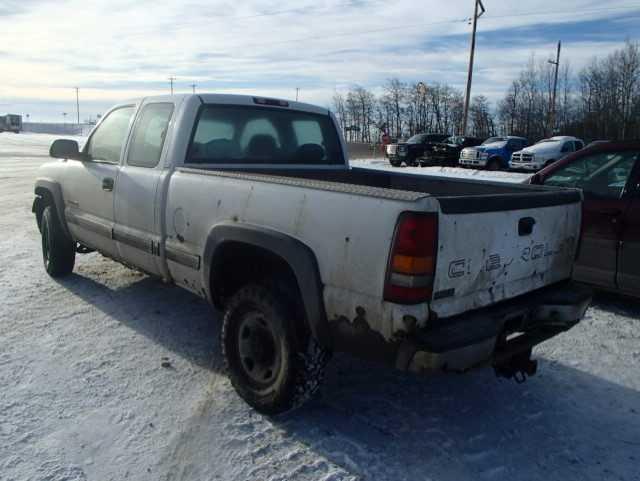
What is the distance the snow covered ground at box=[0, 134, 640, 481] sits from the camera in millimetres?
2752

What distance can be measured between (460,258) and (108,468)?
6.57 feet

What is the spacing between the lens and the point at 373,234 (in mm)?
2506

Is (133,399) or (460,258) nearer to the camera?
(460,258)

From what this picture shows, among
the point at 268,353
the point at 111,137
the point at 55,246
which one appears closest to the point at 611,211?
the point at 268,353

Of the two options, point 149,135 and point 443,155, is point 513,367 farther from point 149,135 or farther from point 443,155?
point 443,155

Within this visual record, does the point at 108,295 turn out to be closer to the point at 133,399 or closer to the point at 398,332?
the point at 133,399

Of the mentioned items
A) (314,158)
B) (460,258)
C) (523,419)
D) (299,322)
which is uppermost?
(314,158)

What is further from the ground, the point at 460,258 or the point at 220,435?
the point at 460,258

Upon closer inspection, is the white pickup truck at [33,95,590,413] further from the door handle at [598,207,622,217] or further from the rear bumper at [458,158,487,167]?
the rear bumper at [458,158,487,167]

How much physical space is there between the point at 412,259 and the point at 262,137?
2517 millimetres

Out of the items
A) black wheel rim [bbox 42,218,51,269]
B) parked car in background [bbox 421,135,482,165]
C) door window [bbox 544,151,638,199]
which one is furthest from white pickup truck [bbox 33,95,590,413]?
parked car in background [bbox 421,135,482,165]

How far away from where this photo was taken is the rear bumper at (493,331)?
247 cm

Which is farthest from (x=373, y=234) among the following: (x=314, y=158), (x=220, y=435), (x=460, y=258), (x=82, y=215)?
(x=82, y=215)

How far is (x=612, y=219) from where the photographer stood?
4.97m
